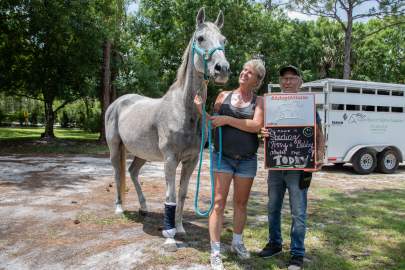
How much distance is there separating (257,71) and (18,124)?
4204 cm

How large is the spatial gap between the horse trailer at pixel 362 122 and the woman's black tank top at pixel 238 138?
6902 mm

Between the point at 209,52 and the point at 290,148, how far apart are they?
123 centimetres

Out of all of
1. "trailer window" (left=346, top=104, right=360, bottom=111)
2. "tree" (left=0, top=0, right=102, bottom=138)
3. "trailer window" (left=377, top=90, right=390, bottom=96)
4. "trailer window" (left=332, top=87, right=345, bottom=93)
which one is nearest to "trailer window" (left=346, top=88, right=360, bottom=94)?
"trailer window" (left=332, top=87, right=345, bottom=93)

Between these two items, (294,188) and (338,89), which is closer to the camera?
(294,188)

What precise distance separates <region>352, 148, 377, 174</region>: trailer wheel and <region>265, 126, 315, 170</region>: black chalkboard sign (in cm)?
783

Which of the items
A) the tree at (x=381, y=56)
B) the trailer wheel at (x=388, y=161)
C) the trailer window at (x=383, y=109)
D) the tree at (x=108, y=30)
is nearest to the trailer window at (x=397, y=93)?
the trailer window at (x=383, y=109)

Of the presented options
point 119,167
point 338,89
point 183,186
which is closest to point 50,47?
point 338,89

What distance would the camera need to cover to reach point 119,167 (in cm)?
562

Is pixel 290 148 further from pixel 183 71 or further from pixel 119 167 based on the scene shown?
pixel 119 167

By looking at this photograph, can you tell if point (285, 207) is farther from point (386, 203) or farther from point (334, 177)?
point (334, 177)

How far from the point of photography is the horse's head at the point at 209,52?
3.46 m

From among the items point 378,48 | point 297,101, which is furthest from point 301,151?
point 378,48

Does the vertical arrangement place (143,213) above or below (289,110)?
below

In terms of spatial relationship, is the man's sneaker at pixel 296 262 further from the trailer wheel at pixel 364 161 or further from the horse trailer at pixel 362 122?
the trailer wheel at pixel 364 161
